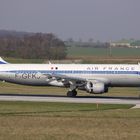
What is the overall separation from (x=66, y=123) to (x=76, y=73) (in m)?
22.3

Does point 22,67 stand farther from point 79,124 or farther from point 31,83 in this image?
point 79,124

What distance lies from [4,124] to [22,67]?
24324 millimetres

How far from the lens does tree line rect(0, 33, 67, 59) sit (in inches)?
5546

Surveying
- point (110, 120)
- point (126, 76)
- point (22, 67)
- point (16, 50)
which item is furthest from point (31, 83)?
point (16, 50)

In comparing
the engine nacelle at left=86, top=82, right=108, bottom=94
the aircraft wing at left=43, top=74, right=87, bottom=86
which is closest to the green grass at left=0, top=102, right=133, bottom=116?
the engine nacelle at left=86, top=82, right=108, bottom=94

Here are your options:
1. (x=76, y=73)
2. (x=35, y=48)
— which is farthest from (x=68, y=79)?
(x=35, y=48)

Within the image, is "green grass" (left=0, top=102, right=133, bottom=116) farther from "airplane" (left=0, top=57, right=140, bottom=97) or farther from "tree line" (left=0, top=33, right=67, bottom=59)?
"tree line" (left=0, top=33, right=67, bottom=59)

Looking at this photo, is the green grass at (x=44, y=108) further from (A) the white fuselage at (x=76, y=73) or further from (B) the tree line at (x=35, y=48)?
(B) the tree line at (x=35, y=48)

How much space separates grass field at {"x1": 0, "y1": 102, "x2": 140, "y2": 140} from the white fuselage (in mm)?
10515

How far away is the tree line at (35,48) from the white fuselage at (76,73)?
84334 millimetres

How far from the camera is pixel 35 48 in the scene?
495 feet

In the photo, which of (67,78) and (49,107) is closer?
(49,107)

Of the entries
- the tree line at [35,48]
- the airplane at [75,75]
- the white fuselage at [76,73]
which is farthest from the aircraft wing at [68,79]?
the tree line at [35,48]

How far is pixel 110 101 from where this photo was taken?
45344mm
